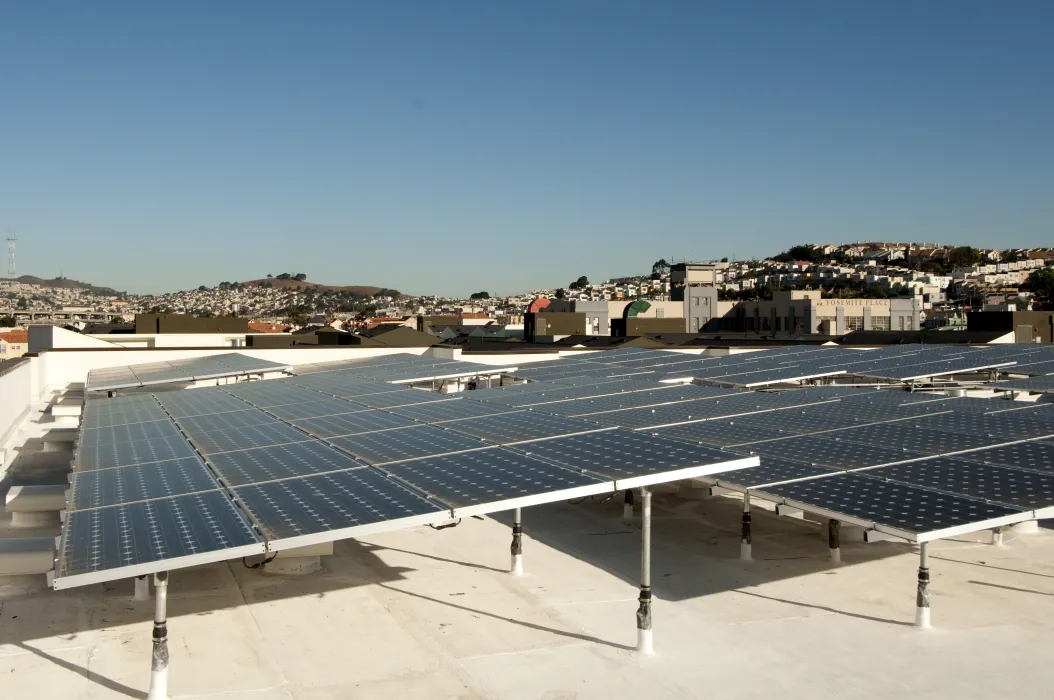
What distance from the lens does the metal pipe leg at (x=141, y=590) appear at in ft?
47.1

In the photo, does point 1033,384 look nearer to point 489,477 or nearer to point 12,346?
point 489,477

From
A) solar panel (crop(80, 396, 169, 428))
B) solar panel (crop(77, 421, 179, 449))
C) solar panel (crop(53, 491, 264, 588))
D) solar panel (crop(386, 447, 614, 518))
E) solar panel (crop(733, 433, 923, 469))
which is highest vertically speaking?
solar panel (crop(386, 447, 614, 518))

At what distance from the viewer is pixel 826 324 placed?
385ft

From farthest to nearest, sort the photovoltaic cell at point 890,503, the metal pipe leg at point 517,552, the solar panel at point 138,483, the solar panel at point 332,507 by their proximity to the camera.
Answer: the metal pipe leg at point 517,552 → the solar panel at point 138,483 → the photovoltaic cell at point 890,503 → the solar panel at point 332,507

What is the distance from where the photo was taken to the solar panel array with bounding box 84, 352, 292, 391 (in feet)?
101

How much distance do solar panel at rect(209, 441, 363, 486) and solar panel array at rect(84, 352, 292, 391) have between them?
623 inches

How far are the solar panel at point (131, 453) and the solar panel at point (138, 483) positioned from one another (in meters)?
0.53

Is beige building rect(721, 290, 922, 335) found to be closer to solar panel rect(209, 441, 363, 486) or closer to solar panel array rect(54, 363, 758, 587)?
solar panel array rect(54, 363, 758, 587)

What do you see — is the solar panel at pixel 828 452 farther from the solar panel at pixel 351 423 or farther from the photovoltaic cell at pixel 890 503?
the solar panel at pixel 351 423

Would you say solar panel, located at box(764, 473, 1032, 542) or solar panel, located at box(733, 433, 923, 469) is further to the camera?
solar panel, located at box(733, 433, 923, 469)

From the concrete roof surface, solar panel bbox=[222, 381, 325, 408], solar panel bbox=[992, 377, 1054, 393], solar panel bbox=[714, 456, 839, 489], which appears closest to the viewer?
the concrete roof surface

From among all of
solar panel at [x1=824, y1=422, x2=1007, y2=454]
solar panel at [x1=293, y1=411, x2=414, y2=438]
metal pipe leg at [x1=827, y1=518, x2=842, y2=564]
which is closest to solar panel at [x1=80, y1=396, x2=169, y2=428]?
solar panel at [x1=293, y1=411, x2=414, y2=438]

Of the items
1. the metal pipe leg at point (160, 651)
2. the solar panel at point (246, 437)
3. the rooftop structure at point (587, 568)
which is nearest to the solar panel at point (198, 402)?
the rooftop structure at point (587, 568)

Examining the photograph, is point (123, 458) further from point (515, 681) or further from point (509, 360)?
point (509, 360)
